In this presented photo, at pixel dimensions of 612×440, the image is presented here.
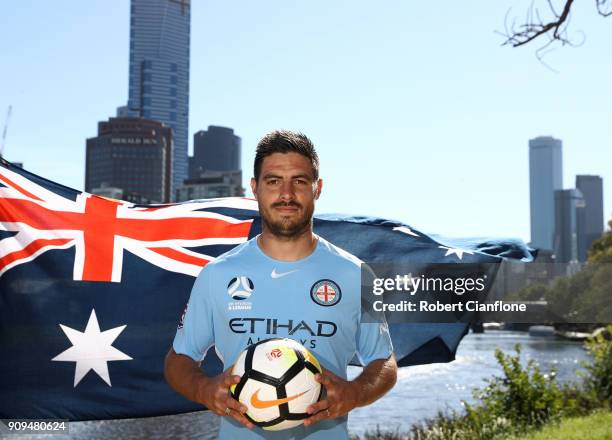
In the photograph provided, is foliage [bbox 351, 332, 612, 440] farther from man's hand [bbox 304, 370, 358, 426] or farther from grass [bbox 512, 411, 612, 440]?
man's hand [bbox 304, 370, 358, 426]

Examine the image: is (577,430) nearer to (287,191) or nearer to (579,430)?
(579,430)

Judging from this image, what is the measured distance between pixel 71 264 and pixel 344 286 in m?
5.04

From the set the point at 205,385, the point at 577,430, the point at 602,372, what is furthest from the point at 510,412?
the point at 205,385

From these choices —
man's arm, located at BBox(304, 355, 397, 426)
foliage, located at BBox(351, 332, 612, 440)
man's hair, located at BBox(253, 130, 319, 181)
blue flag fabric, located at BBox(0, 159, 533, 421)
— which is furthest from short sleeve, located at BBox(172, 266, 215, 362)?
foliage, located at BBox(351, 332, 612, 440)

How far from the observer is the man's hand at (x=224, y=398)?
4980 mm

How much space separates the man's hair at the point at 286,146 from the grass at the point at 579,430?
447 inches

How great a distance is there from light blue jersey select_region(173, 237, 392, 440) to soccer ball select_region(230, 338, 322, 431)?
1.09 ft

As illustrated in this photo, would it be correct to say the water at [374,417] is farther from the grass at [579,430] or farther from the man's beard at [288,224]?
the man's beard at [288,224]

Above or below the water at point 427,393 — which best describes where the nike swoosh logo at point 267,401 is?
above

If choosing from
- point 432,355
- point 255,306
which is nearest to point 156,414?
point 432,355

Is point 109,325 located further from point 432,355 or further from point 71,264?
point 432,355

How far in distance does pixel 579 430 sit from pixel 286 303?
12266 mm

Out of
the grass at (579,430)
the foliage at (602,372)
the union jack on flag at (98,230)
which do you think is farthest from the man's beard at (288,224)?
the foliage at (602,372)

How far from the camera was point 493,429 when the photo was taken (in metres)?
17.2
